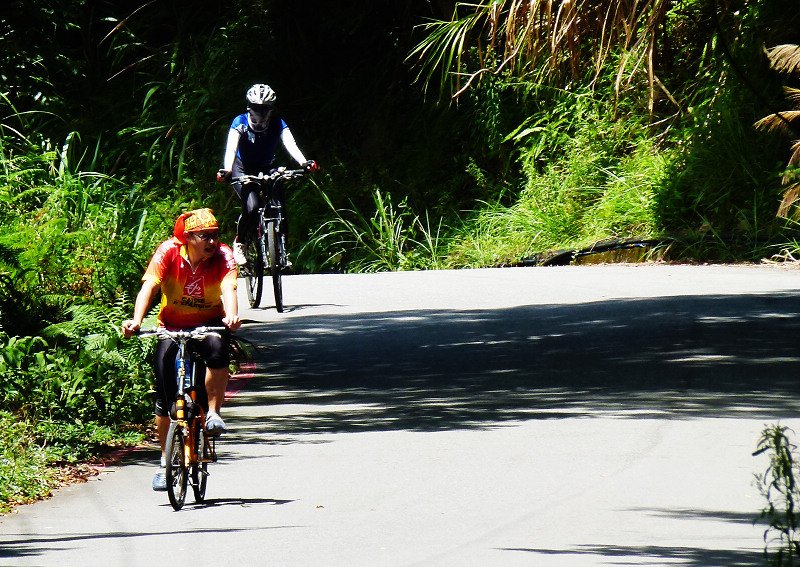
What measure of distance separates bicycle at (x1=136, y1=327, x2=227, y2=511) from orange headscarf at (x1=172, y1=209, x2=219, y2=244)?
0.55 metres

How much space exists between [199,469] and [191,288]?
1.00 metres

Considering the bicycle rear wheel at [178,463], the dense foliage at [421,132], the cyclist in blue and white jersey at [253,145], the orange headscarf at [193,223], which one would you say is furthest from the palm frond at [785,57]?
the bicycle rear wheel at [178,463]

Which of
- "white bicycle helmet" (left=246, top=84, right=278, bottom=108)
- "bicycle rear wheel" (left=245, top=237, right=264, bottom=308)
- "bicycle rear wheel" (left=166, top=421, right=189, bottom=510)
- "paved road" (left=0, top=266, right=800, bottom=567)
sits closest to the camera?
"paved road" (left=0, top=266, right=800, bottom=567)

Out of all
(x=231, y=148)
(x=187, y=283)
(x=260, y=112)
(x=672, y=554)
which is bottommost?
(x=672, y=554)

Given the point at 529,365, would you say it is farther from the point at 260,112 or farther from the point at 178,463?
the point at 178,463

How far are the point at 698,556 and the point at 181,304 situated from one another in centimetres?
329

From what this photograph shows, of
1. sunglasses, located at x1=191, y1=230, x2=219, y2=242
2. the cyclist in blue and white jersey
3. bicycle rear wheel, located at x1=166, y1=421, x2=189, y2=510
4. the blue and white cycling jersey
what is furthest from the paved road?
the blue and white cycling jersey

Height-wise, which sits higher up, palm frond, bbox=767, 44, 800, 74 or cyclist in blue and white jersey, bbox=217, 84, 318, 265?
palm frond, bbox=767, 44, 800, 74

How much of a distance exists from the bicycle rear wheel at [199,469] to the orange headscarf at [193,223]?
1.04m

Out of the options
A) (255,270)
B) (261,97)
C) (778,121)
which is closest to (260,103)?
(261,97)

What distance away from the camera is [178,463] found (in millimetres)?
8633

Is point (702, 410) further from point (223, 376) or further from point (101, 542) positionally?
point (101, 542)

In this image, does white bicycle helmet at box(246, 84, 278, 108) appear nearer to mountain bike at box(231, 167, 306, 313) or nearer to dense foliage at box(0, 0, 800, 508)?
mountain bike at box(231, 167, 306, 313)

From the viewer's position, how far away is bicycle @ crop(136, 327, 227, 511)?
859cm
